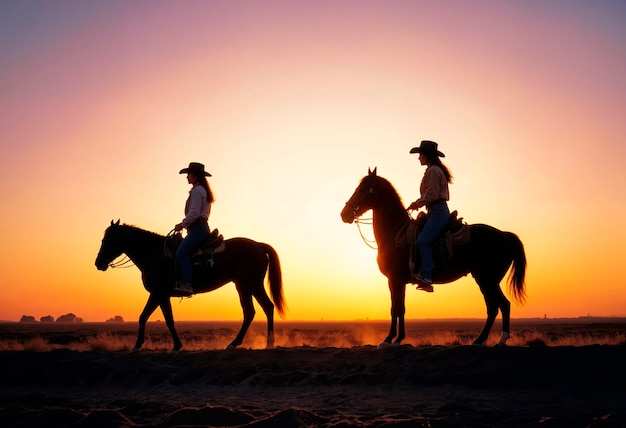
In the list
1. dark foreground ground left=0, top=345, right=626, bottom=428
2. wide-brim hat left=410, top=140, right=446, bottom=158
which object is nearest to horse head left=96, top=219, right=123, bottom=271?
dark foreground ground left=0, top=345, right=626, bottom=428

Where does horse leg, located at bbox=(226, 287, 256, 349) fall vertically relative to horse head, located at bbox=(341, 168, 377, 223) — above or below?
below

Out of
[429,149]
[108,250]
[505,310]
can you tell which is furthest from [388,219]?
[108,250]

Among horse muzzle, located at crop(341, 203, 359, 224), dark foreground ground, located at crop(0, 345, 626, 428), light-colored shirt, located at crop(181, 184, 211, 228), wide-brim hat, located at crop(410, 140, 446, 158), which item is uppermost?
wide-brim hat, located at crop(410, 140, 446, 158)

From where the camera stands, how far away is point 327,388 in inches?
419

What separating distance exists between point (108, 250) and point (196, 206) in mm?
2651

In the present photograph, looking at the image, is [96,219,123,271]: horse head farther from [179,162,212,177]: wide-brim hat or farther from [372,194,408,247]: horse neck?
[372,194,408,247]: horse neck

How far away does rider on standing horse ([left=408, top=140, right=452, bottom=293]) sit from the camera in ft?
39.8

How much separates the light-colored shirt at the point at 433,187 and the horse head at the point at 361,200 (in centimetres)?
101

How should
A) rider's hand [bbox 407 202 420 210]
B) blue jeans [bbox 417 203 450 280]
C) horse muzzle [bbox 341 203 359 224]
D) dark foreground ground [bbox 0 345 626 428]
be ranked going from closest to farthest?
dark foreground ground [bbox 0 345 626 428] → blue jeans [bbox 417 203 450 280] → rider's hand [bbox 407 202 420 210] → horse muzzle [bbox 341 203 359 224]

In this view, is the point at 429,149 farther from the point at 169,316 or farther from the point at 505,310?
the point at 169,316

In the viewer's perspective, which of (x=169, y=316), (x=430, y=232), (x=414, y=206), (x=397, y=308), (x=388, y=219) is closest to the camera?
(x=430, y=232)

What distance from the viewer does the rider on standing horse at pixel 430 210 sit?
39.8ft

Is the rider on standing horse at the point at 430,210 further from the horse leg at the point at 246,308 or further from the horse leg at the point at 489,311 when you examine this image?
the horse leg at the point at 246,308

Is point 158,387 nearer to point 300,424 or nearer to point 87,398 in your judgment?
point 87,398
